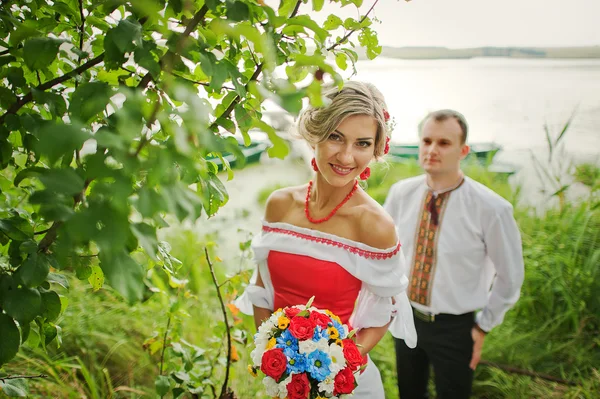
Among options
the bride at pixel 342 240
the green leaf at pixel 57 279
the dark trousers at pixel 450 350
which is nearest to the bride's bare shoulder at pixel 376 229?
the bride at pixel 342 240

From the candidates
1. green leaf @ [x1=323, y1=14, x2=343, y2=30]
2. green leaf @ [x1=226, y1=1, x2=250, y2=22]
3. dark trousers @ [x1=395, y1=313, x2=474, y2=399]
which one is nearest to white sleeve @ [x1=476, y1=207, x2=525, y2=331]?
dark trousers @ [x1=395, y1=313, x2=474, y2=399]

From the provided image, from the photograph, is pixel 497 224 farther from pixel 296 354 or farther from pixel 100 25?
pixel 100 25

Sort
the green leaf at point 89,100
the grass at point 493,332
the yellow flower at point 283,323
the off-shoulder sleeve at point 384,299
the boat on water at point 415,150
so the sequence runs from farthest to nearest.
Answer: the boat on water at point 415,150
the grass at point 493,332
the off-shoulder sleeve at point 384,299
the yellow flower at point 283,323
the green leaf at point 89,100

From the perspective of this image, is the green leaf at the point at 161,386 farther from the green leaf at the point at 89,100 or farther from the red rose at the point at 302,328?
the green leaf at the point at 89,100

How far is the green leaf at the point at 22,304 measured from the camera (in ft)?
2.61

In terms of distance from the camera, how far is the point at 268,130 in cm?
56

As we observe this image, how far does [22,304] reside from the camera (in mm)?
811

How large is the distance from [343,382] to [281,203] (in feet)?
2.55

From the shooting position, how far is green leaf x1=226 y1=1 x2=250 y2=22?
74 centimetres

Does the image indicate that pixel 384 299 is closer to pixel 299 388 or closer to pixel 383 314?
pixel 383 314

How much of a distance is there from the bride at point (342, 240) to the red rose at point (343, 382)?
0.31m

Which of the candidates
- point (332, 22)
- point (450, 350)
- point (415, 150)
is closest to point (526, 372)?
point (450, 350)

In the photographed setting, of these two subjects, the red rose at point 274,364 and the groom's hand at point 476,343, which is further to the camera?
the groom's hand at point 476,343

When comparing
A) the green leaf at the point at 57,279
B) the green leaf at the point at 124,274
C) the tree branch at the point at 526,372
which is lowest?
the tree branch at the point at 526,372
